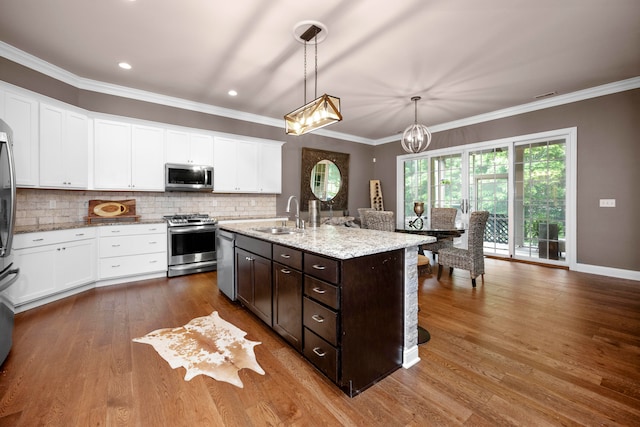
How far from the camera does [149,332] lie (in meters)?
2.44

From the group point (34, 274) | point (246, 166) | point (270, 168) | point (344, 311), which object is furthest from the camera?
point (270, 168)

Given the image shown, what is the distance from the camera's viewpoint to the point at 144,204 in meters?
4.35

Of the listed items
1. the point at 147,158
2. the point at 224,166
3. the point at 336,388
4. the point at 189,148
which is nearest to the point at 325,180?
the point at 224,166

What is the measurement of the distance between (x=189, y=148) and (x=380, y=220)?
3.21m

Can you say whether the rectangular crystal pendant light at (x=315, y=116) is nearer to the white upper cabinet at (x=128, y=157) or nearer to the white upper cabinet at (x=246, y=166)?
the white upper cabinet at (x=246, y=166)

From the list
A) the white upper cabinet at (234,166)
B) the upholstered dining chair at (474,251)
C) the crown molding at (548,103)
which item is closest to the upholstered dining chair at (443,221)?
the upholstered dining chair at (474,251)

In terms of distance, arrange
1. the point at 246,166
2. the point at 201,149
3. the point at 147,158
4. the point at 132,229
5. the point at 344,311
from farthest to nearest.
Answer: the point at 246,166 < the point at 201,149 < the point at 147,158 < the point at 132,229 < the point at 344,311

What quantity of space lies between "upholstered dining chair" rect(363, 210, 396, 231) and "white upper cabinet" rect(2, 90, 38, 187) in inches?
154

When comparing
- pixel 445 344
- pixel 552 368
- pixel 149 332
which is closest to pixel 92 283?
pixel 149 332

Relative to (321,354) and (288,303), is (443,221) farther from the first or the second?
(321,354)

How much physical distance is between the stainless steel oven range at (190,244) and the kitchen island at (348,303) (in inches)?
98.0

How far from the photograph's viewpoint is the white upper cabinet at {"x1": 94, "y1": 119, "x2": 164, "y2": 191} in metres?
3.79

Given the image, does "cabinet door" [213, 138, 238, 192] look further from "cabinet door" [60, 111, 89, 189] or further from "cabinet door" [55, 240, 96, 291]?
"cabinet door" [55, 240, 96, 291]

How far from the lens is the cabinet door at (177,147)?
14.0ft
